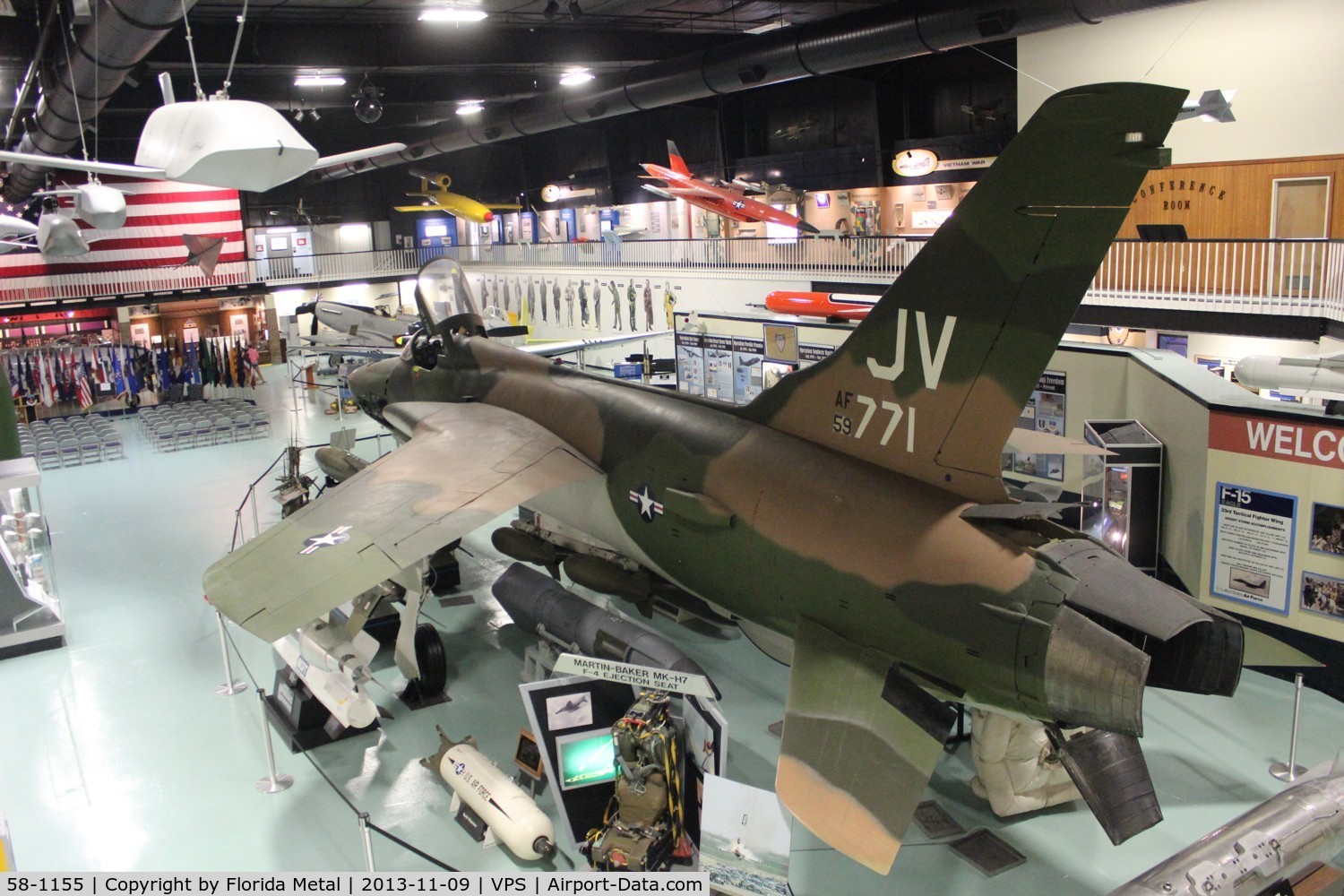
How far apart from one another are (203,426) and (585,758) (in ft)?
55.6

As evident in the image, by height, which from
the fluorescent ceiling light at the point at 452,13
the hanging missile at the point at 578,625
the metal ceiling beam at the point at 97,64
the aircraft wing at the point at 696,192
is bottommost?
the hanging missile at the point at 578,625

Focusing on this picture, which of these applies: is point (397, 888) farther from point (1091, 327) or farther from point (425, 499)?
point (1091, 327)

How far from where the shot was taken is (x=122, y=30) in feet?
32.7

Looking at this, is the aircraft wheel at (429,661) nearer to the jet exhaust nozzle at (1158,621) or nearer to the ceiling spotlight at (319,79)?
the jet exhaust nozzle at (1158,621)

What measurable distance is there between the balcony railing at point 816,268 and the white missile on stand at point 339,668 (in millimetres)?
11237

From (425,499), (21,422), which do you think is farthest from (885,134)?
(21,422)

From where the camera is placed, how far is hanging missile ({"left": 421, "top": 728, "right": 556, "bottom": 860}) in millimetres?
6250

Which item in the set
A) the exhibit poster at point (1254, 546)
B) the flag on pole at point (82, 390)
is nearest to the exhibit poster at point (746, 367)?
the exhibit poster at point (1254, 546)

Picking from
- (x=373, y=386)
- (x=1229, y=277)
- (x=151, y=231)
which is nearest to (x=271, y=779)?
(x=373, y=386)

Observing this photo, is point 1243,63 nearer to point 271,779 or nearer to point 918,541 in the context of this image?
point 918,541

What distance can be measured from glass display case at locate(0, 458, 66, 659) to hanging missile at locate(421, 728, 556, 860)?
6.10 meters

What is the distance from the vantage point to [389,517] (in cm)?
736

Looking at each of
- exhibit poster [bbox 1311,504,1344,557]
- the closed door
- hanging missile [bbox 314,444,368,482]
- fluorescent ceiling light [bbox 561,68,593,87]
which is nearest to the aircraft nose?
hanging missile [bbox 314,444,368,482]

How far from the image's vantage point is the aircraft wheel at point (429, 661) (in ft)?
28.6
